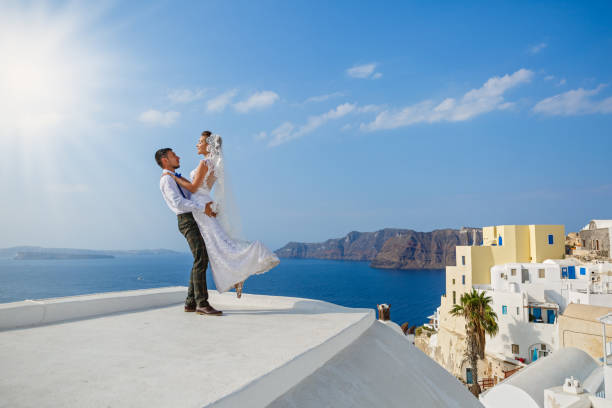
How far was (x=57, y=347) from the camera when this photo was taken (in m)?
2.96

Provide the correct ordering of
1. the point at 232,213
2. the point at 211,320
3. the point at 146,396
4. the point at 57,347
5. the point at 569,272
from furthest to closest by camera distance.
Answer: the point at 569,272, the point at 232,213, the point at 211,320, the point at 57,347, the point at 146,396

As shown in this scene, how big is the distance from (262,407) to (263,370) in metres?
0.21

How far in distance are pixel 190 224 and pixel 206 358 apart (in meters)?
2.20

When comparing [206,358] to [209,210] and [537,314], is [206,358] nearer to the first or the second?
[209,210]

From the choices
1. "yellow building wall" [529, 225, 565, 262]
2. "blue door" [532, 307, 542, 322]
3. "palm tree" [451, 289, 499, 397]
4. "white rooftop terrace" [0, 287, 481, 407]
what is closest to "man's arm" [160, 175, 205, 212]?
"white rooftop terrace" [0, 287, 481, 407]

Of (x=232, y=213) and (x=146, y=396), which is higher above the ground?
(x=232, y=213)

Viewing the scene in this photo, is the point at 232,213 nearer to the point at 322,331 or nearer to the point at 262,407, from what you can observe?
the point at 322,331

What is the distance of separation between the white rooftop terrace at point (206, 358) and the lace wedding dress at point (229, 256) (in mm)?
465

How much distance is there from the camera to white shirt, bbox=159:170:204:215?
4402mm

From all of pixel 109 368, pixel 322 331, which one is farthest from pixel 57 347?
pixel 322 331

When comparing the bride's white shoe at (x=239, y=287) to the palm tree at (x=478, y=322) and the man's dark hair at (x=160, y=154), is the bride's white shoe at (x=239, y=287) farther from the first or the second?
the palm tree at (x=478, y=322)

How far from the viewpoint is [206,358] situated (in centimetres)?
257

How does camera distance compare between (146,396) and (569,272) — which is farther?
(569,272)

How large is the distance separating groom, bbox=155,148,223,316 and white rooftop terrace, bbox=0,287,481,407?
193 millimetres
